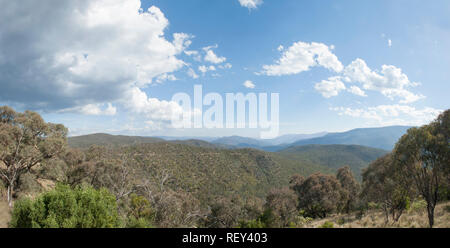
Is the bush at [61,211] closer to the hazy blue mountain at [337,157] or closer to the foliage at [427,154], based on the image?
the foliage at [427,154]

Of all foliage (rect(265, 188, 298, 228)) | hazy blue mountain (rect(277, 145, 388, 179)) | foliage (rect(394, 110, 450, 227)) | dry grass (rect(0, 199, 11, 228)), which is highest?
foliage (rect(394, 110, 450, 227))

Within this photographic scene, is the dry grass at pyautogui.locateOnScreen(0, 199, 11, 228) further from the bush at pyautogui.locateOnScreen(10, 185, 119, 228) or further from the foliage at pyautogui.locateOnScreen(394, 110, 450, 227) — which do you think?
the foliage at pyautogui.locateOnScreen(394, 110, 450, 227)

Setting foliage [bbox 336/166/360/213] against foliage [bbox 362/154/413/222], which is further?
foliage [bbox 336/166/360/213]

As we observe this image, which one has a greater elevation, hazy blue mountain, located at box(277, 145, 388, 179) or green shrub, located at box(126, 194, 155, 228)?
green shrub, located at box(126, 194, 155, 228)

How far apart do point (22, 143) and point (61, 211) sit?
47.9 feet

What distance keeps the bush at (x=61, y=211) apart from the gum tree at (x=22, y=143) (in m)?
11.6

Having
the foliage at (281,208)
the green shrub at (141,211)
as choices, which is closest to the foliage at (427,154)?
the foliage at (281,208)

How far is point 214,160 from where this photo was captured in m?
83.2

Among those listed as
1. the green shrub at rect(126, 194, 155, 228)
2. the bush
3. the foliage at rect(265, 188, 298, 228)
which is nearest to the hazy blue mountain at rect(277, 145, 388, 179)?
the foliage at rect(265, 188, 298, 228)

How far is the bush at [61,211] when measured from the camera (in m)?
8.34

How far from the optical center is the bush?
27.3 ft

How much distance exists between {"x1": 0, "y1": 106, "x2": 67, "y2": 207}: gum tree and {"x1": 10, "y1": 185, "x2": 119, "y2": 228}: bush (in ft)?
38.1
